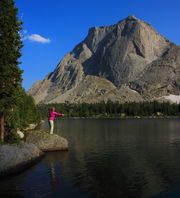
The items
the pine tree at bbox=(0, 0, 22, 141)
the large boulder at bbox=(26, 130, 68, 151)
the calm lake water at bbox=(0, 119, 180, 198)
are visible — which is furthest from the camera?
the large boulder at bbox=(26, 130, 68, 151)

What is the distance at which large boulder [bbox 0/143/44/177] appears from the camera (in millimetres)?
19750

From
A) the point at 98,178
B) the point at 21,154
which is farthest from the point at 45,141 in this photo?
the point at 98,178

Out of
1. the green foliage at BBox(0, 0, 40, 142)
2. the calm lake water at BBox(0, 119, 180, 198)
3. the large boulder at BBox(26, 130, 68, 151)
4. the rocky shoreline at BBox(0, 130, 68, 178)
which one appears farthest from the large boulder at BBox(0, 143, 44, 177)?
the large boulder at BBox(26, 130, 68, 151)

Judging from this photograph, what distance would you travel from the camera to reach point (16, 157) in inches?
836

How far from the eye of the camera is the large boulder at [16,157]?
19750 millimetres

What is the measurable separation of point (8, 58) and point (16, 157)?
11.7 meters

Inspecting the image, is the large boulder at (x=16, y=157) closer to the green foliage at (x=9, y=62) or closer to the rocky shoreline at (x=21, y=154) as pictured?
the rocky shoreline at (x=21, y=154)

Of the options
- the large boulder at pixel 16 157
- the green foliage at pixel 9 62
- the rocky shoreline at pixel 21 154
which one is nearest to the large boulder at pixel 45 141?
the rocky shoreline at pixel 21 154

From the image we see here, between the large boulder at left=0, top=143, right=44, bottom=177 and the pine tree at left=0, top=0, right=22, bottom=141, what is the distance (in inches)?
171

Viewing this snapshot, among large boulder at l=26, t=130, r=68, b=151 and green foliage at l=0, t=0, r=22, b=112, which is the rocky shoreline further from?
green foliage at l=0, t=0, r=22, b=112

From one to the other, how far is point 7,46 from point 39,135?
37.7ft

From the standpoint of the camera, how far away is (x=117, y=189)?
16.0 metres

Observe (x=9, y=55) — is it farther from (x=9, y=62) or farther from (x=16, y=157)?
(x=16, y=157)

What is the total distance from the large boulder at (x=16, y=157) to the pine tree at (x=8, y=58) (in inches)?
171
